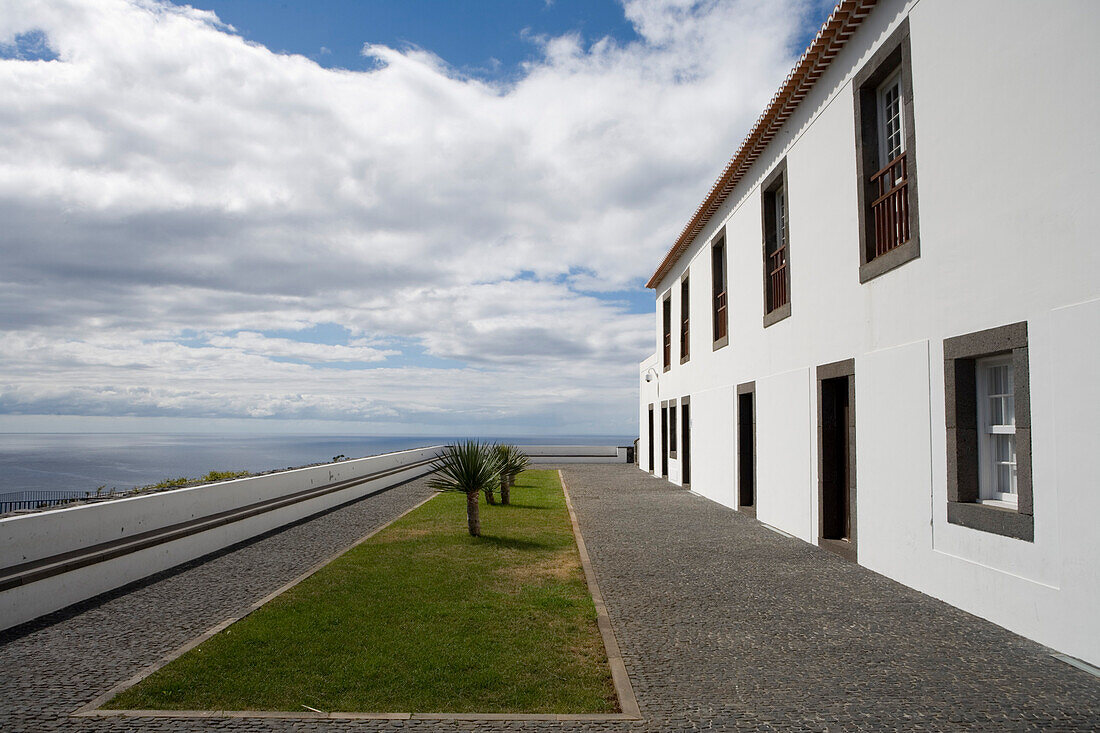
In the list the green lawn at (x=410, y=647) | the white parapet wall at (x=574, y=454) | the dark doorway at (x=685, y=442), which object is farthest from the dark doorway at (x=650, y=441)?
the green lawn at (x=410, y=647)

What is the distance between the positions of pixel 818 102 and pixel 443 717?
9587 millimetres

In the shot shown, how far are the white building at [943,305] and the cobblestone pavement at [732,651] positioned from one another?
0.68 meters

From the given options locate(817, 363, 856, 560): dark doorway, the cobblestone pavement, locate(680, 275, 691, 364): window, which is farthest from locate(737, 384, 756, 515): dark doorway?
locate(680, 275, 691, 364): window

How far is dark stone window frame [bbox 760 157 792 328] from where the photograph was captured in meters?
11.4

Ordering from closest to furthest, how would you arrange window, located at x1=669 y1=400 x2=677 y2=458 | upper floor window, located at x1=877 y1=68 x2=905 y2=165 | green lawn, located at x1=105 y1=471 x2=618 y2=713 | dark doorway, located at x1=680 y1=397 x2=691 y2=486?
green lawn, located at x1=105 y1=471 x2=618 y2=713 → upper floor window, located at x1=877 y1=68 x2=905 y2=165 → dark doorway, located at x1=680 y1=397 x2=691 y2=486 → window, located at x1=669 y1=400 x2=677 y2=458

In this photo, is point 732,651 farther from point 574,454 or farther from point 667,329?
point 574,454

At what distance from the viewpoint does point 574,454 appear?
35.3 meters

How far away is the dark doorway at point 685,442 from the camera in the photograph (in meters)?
19.9

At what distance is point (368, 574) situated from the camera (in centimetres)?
799

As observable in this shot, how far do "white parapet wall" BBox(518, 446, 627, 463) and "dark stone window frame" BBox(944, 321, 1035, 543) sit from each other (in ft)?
89.9

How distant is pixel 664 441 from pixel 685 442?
11.9ft

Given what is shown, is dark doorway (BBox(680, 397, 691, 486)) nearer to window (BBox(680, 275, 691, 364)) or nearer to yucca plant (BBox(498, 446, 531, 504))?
window (BBox(680, 275, 691, 364))

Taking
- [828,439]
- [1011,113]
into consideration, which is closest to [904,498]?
[828,439]

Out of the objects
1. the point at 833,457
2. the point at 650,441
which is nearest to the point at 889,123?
the point at 833,457
